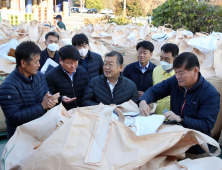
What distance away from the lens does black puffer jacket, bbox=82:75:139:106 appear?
2543mm

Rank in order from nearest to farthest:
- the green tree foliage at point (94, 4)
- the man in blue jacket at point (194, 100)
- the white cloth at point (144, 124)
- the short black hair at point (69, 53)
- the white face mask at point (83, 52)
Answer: the white cloth at point (144, 124)
the man in blue jacket at point (194, 100)
the short black hair at point (69, 53)
the white face mask at point (83, 52)
the green tree foliage at point (94, 4)

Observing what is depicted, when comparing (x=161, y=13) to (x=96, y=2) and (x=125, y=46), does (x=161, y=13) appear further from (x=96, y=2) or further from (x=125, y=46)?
(x=96, y=2)

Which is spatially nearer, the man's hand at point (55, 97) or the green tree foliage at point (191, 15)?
the man's hand at point (55, 97)

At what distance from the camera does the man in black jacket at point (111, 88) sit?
2549 millimetres

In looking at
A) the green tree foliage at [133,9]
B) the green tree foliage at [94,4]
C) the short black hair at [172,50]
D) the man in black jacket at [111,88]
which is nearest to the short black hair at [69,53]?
the man in black jacket at [111,88]

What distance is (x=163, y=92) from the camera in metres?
2.21

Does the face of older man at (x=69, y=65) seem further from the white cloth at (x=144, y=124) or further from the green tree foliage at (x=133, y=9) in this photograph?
the green tree foliage at (x=133, y=9)

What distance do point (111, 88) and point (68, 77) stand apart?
A: 56 cm

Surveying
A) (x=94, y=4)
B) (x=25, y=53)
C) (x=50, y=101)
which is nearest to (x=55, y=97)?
(x=50, y=101)

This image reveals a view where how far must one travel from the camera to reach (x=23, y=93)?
2039 millimetres

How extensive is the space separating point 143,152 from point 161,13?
10070 millimetres

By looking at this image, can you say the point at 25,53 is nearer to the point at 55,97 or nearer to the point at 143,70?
the point at 55,97

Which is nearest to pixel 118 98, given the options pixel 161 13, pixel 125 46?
pixel 125 46

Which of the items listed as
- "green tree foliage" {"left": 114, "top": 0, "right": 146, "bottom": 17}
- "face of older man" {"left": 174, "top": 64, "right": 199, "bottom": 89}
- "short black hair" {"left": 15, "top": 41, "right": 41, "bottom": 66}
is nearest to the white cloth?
"face of older man" {"left": 174, "top": 64, "right": 199, "bottom": 89}
